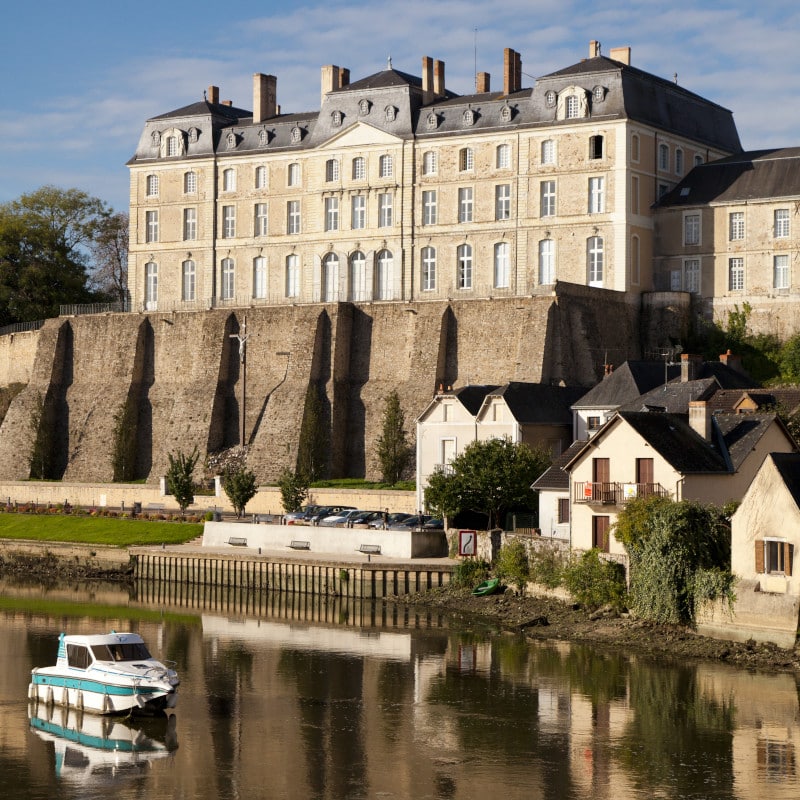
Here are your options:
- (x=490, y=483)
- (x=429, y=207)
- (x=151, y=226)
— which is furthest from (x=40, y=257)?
(x=490, y=483)

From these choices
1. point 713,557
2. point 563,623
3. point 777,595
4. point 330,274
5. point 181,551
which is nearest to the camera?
→ point 777,595

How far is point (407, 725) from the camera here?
2973 centimetres

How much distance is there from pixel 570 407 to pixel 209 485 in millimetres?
17479

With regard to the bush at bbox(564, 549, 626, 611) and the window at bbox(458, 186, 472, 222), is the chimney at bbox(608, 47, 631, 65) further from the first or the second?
the bush at bbox(564, 549, 626, 611)

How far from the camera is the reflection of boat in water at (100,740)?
2698 cm

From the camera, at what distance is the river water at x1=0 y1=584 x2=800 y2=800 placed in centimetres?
2566

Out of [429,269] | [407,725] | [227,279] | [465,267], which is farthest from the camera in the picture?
[227,279]

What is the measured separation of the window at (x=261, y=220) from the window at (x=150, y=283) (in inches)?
222

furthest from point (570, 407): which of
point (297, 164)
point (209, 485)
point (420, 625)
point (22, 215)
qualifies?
point (22, 215)

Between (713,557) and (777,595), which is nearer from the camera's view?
(777,595)

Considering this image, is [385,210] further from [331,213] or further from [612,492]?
[612,492]

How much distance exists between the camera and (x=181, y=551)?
2000 inches

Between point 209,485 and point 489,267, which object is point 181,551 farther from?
point 489,267

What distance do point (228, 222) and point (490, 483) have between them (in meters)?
30.6
